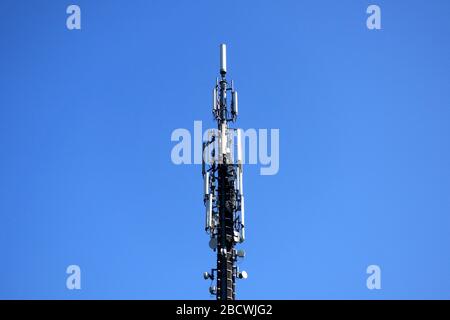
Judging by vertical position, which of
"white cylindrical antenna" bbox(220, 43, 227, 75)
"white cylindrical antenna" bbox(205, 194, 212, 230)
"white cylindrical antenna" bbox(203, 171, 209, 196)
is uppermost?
"white cylindrical antenna" bbox(220, 43, 227, 75)

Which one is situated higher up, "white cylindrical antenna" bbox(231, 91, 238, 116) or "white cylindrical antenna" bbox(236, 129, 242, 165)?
"white cylindrical antenna" bbox(231, 91, 238, 116)

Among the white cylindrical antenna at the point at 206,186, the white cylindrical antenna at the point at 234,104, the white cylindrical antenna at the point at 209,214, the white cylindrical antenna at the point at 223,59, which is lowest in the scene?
the white cylindrical antenna at the point at 209,214

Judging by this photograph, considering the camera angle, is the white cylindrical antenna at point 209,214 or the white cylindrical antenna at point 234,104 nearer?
the white cylindrical antenna at point 209,214

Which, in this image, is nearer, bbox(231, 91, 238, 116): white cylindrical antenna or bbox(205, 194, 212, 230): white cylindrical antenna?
bbox(205, 194, 212, 230): white cylindrical antenna

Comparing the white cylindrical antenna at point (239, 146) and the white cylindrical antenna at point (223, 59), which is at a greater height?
the white cylindrical antenna at point (223, 59)

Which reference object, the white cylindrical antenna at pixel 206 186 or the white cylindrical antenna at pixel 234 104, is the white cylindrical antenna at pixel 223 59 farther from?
the white cylindrical antenna at pixel 206 186

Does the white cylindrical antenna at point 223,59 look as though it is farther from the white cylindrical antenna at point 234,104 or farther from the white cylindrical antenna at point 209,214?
the white cylindrical antenna at point 209,214

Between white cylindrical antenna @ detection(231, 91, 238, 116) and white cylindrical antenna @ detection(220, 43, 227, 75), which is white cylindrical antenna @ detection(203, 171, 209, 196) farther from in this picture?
white cylindrical antenna @ detection(220, 43, 227, 75)

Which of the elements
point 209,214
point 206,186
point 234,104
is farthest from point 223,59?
point 209,214

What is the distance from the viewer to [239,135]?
6744cm

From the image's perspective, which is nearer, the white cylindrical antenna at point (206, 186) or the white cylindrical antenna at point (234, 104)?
the white cylindrical antenna at point (206, 186)
